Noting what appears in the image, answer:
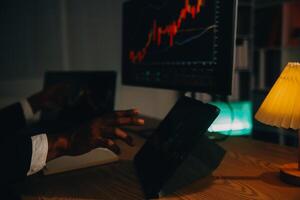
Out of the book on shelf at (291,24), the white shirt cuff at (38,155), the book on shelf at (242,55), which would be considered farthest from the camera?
the book on shelf at (242,55)

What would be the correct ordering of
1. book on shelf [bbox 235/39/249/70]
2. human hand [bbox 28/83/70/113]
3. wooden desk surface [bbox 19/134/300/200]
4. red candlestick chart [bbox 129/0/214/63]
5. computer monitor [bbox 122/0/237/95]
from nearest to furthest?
1. wooden desk surface [bbox 19/134/300/200]
2. computer monitor [bbox 122/0/237/95]
3. red candlestick chart [bbox 129/0/214/63]
4. human hand [bbox 28/83/70/113]
5. book on shelf [bbox 235/39/249/70]

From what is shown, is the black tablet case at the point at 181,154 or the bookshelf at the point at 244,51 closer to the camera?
the black tablet case at the point at 181,154

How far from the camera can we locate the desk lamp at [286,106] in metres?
0.63

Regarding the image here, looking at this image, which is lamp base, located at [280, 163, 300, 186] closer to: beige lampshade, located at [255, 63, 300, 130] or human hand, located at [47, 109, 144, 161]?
beige lampshade, located at [255, 63, 300, 130]

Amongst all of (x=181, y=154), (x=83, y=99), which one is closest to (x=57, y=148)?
(x=181, y=154)

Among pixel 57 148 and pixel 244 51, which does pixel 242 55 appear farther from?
pixel 57 148


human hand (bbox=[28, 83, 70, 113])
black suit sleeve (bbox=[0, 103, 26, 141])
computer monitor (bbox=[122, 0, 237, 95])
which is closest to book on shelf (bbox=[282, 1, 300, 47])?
computer monitor (bbox=[122, 0, 237, 95])

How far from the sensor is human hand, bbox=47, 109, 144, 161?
0.72m

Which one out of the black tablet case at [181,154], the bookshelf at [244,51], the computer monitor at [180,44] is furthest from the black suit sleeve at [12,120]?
the bookshelf at [244,51]

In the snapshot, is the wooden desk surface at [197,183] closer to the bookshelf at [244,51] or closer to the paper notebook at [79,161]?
the paper notebook at [79,161]

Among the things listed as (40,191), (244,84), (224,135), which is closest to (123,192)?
(40,191)

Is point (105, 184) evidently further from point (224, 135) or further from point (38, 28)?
point (38, 28)

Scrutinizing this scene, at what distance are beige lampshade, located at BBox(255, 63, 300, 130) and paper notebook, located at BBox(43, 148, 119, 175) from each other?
1.31 ft

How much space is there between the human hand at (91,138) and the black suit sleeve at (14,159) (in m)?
0.05
